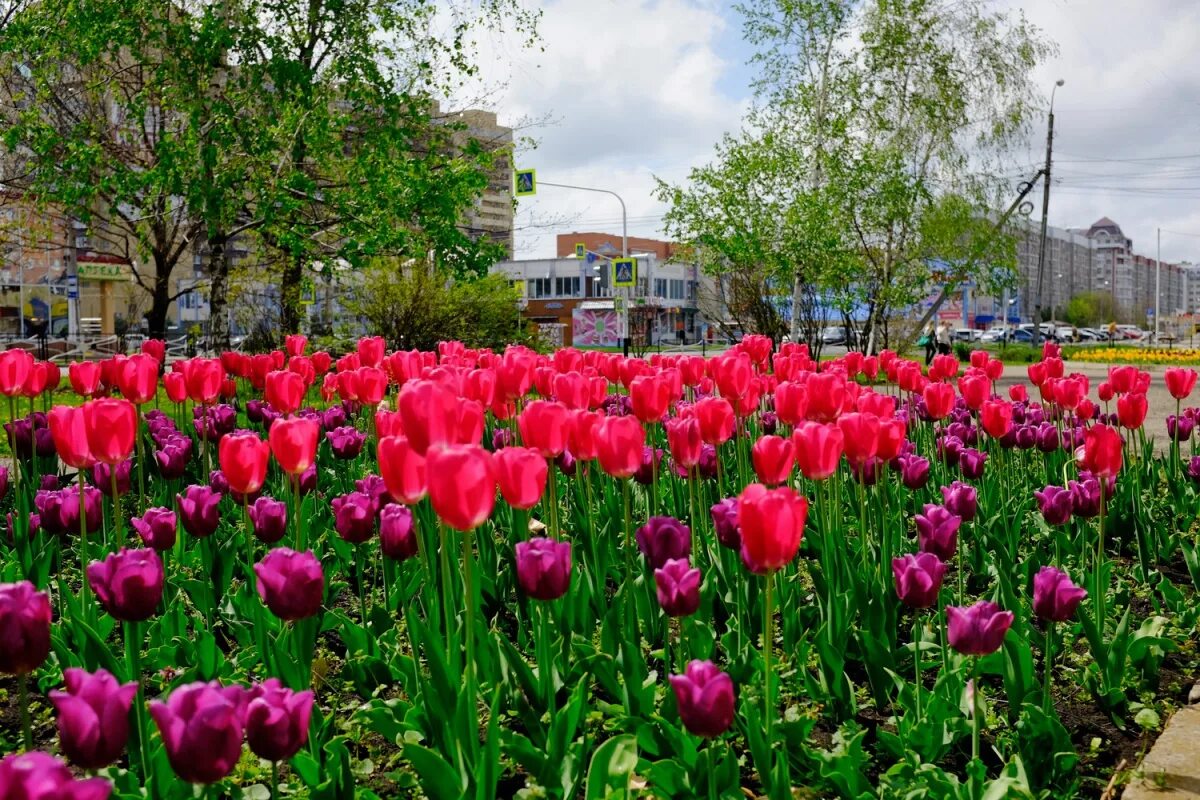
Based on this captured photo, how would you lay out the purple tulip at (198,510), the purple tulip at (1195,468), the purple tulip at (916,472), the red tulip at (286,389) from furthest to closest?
1. the purple tulip at (1195,468)
2. the red tulip at (286,389)
3. the purple tulip at (916,472)
4. the purple tulip at (198,510)

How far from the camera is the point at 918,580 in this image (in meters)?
2.17

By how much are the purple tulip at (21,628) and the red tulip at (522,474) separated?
0.72 m

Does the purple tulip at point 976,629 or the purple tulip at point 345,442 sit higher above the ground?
the purple tulip at point 345,442

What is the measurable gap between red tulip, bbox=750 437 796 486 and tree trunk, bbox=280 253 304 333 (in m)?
12.9

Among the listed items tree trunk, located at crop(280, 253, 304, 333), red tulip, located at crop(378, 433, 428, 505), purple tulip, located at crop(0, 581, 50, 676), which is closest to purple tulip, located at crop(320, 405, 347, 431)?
red tulip, located at crop(378, 433, 428, 505)

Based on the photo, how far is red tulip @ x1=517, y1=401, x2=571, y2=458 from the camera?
2355 mm

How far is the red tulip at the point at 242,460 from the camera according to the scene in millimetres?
2373

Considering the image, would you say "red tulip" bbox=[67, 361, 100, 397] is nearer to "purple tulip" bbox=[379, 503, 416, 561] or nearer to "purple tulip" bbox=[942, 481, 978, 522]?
"purple tulip" bbox=[379, 503, 416, 561]

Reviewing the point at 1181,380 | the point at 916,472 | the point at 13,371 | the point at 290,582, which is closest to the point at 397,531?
the point at 290,582

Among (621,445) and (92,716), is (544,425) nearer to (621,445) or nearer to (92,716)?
(621,445)

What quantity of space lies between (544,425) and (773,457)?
0.53 m

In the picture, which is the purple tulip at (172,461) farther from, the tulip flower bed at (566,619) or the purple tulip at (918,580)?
the purple tulip at (918,580)

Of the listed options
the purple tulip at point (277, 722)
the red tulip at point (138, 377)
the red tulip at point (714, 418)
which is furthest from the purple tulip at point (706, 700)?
the red tulip at point (138, 377)

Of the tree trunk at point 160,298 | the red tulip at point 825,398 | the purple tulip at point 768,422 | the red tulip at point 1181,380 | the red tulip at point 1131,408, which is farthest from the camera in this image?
the tree trunk at point 160,298
